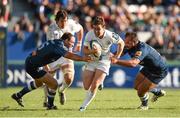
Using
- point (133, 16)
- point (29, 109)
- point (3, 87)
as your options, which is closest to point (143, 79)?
point (29, 109)

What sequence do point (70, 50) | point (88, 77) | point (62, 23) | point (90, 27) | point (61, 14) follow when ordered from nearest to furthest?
point (88, 77)
point (61, 14)
point (62, 23)
point (70, 50)
point (90, 27)

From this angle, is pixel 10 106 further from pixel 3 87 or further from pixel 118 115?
pixel 3 87

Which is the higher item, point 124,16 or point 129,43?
point 129,43

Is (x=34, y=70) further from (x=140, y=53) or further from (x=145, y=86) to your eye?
(x=145, y=86)

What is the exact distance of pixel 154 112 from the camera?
52.3 feet

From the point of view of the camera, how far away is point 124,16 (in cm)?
2989

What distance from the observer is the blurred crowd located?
28.5 meters

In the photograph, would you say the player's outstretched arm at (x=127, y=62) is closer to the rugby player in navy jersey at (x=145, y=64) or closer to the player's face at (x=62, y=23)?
the rugby player in navy jersey at (x=145, y=64)

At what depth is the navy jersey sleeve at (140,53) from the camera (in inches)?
637

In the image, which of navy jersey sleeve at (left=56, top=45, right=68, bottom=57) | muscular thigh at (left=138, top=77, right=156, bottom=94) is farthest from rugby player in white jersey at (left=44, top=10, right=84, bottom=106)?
muscular thigh at (left=138, top=77, right=156, bottom=94)

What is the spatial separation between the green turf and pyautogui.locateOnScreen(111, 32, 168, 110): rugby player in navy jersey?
16.8 inches

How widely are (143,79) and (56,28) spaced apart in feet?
8.45

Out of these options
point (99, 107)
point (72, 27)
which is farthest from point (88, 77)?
point (72, 27)

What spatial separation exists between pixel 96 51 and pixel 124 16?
14.0 m
